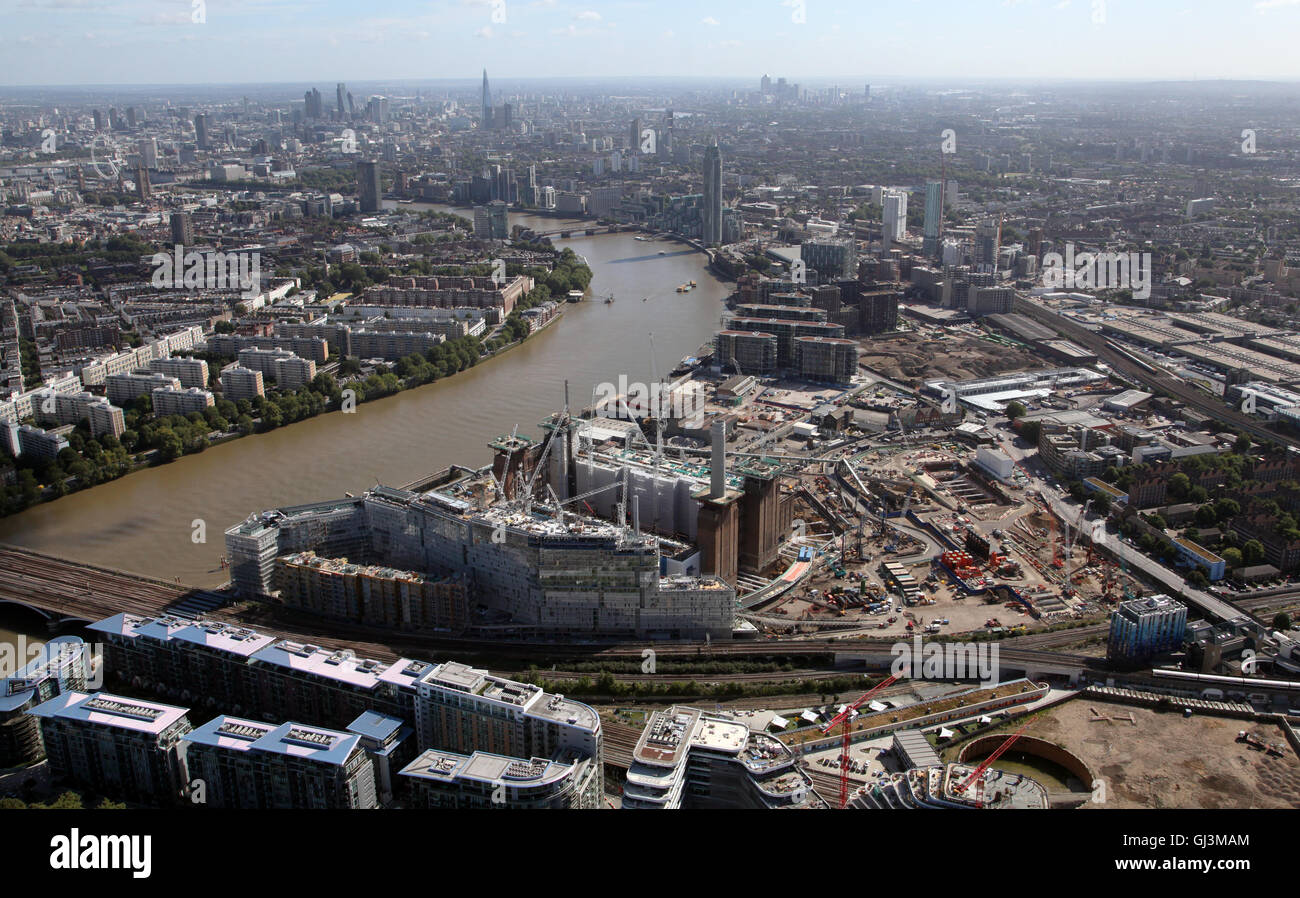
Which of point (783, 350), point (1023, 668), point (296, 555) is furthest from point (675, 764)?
point (783, 350)

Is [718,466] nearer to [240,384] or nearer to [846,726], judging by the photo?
[846,726]

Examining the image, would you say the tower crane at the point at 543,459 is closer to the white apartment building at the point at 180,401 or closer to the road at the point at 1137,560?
the road at the point at 1137,560

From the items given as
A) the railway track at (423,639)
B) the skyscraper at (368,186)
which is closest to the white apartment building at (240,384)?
the railway track at (423,639)

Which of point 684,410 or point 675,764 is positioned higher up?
point 684,410

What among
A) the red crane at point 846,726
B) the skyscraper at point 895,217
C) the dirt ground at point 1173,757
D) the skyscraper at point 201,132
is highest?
the skyscraper at point 201,132

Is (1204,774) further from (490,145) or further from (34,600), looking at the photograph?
(490,145)

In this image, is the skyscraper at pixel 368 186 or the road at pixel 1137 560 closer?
the road at pixel 1137 560
